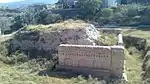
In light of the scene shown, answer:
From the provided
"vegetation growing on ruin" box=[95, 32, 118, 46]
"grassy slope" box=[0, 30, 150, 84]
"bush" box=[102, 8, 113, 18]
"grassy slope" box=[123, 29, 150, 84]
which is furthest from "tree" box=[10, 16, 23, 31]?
"grassy slope" box=[0, 30, 150, 84]

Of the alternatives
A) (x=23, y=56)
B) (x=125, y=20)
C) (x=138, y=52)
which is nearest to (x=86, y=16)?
(x=125, y=20)

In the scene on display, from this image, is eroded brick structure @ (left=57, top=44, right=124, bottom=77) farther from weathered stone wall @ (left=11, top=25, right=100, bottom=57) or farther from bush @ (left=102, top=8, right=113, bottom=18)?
bush @ (left=102, top=8, right=113, bottom=18)

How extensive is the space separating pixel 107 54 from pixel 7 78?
573cm

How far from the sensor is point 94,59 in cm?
1745

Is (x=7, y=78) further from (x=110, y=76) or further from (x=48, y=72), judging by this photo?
(x=110, y=76)

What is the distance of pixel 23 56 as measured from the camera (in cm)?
2122

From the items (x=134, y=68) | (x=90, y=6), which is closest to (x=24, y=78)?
(x=134, y=68)

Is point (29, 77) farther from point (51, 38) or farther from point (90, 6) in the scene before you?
point (90, 6)

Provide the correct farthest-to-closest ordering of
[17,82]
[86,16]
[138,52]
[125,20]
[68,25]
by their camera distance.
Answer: [86,16], [125,20], [138,52], [68,25], [17,82]

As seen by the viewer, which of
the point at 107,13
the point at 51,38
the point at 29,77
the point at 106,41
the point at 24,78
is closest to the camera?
the point at 24,78

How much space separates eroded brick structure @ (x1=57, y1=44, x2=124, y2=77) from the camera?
1695cm

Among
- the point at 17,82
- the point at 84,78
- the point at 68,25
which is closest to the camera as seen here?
the point at 17,82

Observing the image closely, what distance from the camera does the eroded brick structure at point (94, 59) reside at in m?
17.0

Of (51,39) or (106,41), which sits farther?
(106,41)
